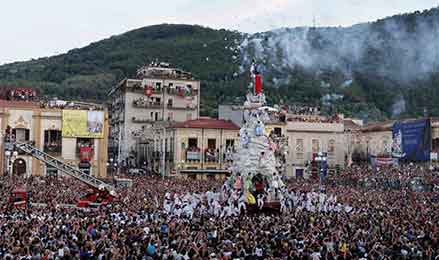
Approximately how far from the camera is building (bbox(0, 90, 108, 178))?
62031 millimetres

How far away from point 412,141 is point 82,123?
3071 cm

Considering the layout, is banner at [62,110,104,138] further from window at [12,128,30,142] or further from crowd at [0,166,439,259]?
crowd at [0,166,439,259]

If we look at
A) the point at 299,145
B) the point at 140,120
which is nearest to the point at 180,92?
the point at 140,120

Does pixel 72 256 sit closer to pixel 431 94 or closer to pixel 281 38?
pixel 431 94

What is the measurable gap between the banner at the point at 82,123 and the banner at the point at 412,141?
27354 millimetres

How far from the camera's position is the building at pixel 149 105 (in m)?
85.9

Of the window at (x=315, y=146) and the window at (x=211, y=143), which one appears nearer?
the window at (x=211, y=143)

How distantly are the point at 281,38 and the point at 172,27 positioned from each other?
4644 cm

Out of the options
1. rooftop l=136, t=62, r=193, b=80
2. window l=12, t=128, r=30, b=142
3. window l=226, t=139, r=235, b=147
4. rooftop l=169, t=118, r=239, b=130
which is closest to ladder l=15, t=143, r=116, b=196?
window l=12, t=128, r=30, b=142

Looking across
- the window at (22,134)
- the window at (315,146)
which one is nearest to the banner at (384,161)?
the window at (315,146)

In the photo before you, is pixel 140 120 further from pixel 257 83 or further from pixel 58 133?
pixel 257 83

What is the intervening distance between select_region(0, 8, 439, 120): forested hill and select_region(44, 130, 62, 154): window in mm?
44306

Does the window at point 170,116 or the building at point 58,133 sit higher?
the window at point 170,116

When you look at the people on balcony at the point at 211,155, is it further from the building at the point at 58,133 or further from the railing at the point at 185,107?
the railing at the point at 185,107
